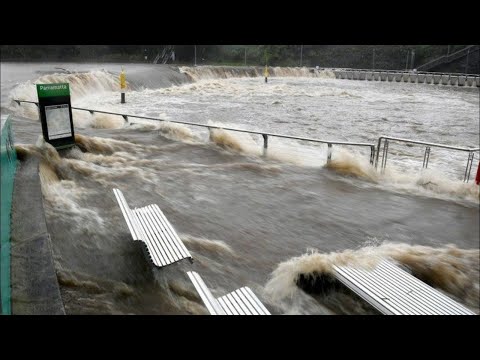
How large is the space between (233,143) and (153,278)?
22.8 ft

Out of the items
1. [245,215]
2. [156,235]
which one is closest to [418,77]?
[245,215]

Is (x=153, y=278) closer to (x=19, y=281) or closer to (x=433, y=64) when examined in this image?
(x=19, y=281)

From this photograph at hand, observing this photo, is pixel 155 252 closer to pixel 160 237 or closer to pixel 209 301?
pixel 160 237

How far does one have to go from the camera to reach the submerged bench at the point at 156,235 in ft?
14.6

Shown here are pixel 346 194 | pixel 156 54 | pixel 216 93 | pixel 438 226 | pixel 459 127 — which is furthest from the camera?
pixel 156 54

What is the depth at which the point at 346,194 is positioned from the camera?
779 cm

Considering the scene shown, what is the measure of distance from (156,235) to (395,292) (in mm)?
2782

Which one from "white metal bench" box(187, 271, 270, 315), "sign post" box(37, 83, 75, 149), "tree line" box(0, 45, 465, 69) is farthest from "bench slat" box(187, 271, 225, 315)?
"tree line" box(0, 45, 465, 69)

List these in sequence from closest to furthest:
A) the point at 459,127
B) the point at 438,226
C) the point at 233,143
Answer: the point at 438,226
the point at 233,143
the point at 459,127

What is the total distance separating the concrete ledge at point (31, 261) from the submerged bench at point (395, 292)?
2.85m

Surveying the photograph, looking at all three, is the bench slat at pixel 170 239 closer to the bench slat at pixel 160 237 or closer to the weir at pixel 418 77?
the bench slat at pixel 160 237

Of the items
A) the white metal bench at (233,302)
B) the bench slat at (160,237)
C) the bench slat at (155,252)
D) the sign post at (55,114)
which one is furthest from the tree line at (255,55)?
the white metal bench at (233,302)

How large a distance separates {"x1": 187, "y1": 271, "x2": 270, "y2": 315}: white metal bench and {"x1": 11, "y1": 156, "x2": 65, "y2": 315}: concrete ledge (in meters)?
1.15
